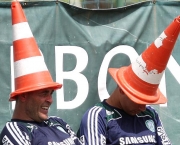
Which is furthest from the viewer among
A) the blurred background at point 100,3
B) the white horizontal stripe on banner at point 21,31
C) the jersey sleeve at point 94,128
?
the blurred background at point 100,3

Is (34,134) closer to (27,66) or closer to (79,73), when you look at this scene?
(27,66)

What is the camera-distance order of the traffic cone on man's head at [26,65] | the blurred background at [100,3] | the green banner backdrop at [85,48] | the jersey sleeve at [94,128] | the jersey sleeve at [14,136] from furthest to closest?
the blurred background at [100,3], the green banner backdrop at [85,48], the jersey sleeve at [94,128], the traffic cone on man's head at [26,65], the jersey sleeve at [14,136]

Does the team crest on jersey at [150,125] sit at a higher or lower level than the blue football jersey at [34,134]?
lower

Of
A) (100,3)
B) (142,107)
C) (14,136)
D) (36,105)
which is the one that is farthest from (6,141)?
(100,3)

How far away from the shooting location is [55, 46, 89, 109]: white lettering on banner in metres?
4.54

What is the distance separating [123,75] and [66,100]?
76cm

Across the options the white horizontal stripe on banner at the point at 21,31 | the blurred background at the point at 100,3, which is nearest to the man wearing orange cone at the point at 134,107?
the white horizontal stripe on banner at the point at 21,31

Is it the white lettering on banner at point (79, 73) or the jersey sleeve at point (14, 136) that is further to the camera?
the white lettering on banner at point (79, 73)

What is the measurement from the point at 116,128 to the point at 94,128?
18 cm

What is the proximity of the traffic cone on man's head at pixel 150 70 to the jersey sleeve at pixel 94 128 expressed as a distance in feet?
0.87

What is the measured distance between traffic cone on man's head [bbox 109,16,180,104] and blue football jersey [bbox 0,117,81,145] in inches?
23.2

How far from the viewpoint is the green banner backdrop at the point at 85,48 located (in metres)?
4.52

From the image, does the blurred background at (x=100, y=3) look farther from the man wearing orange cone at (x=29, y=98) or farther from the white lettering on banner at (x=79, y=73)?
the man wearing orange cone at (x=29, y=98)

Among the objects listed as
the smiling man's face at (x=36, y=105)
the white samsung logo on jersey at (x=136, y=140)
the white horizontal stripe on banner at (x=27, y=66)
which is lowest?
the white samsung logo on jersey at (x=136, y=140)
